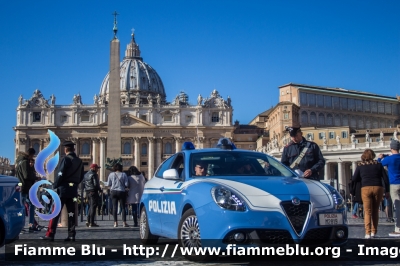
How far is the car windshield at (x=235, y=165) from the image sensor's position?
7.47 meters

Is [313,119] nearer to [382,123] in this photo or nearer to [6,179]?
[382,123]

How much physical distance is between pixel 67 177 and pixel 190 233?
3.55m

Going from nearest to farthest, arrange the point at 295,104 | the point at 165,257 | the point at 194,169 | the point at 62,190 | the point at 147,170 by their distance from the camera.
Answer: the point at 165,257
the point at 194,169
the point at 62,190
the point at 295,104
the point at 147,170

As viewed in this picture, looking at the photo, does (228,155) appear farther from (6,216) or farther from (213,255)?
(6,216)

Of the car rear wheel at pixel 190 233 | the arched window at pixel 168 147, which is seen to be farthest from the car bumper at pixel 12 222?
the arched window at pixel 168 147

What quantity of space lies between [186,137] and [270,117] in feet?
47.3

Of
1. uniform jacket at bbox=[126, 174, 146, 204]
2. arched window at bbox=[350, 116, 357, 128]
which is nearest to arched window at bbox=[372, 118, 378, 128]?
arched window at bbox=[350, 116, 357, 128]

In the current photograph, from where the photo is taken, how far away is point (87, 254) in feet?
24.4

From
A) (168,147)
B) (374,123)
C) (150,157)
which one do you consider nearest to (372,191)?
(150,157)

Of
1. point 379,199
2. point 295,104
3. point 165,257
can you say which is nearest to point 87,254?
point 165,257

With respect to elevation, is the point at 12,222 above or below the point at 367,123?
below

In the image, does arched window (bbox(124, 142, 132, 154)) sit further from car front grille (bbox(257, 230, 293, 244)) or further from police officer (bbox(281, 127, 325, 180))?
car front grille (bbox(257, 230, 293, 244))

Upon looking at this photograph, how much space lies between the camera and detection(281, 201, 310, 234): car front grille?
6355 mm

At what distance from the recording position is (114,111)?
30.2 metres
